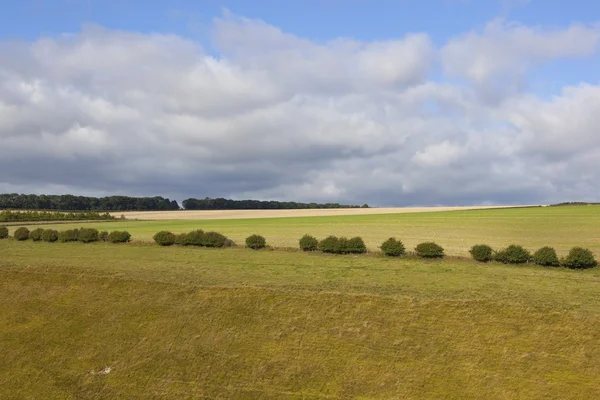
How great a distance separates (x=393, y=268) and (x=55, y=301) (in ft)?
81.7

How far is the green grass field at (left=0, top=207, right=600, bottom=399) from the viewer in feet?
67.3

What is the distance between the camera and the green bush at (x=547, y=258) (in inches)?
1430

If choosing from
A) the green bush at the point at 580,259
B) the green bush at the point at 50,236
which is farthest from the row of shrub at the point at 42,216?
the green bush at the point at 580,259

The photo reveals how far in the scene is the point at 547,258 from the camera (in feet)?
119

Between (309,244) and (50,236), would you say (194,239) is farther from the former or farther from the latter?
(50,236)

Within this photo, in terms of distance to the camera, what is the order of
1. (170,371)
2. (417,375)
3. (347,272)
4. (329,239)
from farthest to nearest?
(329,239) → (347,272) → (170,371) → (417,375)

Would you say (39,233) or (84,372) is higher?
(39,233)

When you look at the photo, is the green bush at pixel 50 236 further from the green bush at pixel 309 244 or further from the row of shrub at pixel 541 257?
the row of shrub at pixel 541 257

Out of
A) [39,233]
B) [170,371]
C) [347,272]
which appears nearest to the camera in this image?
[170,371]

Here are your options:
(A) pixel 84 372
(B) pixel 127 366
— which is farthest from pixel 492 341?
(A) pixel 84 372

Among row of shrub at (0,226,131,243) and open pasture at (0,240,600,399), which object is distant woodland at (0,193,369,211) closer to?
row of shrub at (0,226,131,243)

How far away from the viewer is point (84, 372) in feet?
74.0

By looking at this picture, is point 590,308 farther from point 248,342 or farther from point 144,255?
point 144,255

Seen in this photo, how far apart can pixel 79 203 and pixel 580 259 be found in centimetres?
17795
